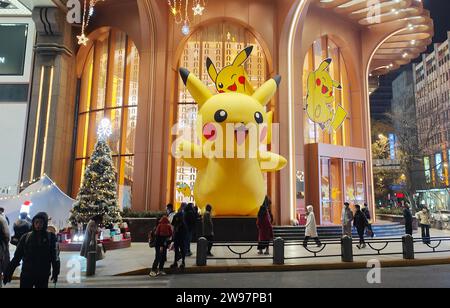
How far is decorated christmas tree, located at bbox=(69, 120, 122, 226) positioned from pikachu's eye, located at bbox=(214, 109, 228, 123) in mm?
4087

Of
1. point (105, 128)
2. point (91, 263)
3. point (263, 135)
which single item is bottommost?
point (91, 263)

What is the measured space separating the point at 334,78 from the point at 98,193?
15457 mm

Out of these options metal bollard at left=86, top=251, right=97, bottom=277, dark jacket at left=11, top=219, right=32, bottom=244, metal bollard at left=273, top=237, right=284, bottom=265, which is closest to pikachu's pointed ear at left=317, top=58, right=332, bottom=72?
metal bollard at left=273, top=237, right=284, bottom=265

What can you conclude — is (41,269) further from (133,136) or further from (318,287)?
(133,136)

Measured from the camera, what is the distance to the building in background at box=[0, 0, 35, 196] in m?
19.0

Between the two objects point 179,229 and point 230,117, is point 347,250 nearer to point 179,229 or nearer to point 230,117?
point 179,229

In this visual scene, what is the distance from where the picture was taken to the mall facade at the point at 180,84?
17.5 m

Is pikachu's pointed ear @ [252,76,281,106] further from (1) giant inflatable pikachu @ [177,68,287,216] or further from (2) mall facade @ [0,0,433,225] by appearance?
(2) mall facade @ [0,0,433,225]

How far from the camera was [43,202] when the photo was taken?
13.7 meters

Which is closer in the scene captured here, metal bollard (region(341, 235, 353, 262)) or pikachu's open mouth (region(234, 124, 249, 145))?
metal bollard (region(341, 235, 353, 262))

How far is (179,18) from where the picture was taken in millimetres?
18516

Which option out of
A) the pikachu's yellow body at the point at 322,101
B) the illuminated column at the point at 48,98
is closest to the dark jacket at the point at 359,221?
the pikachu's yellow body at the point at 322,101

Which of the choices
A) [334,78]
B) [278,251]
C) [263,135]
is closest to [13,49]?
[263,135]
